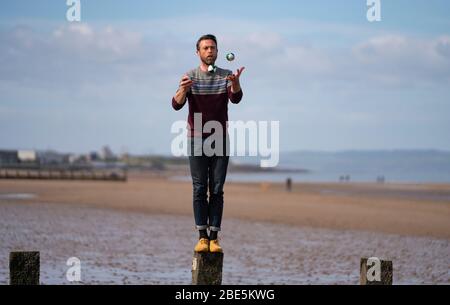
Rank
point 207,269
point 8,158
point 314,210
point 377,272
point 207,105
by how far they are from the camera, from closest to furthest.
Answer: point 207,269, point 377,272, point 207,105, point 314,210, point 8,158

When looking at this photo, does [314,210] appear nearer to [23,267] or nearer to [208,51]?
[208,51]

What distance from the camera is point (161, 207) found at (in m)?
42.4

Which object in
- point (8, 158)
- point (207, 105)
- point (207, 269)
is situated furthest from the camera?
point (8, 158)

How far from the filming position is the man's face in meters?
9.59

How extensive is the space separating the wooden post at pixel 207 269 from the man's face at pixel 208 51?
242cm

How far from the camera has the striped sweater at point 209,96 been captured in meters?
9.57

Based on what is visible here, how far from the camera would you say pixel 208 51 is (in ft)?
31.5

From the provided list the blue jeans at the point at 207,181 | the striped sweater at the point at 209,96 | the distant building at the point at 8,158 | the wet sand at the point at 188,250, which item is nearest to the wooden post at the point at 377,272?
the blue jeans at the point at 207,181

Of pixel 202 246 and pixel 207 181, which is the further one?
pixel 207 181

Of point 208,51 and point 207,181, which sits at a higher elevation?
point 208,51

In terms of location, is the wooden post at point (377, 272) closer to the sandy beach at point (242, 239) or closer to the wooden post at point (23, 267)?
the wooden post at point (23, 267)

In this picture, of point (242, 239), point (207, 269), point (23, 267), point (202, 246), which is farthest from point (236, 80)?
point (242, 239)

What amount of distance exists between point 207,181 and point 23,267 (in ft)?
8.20
